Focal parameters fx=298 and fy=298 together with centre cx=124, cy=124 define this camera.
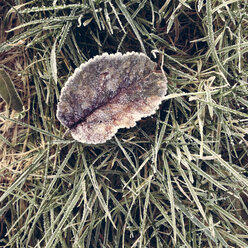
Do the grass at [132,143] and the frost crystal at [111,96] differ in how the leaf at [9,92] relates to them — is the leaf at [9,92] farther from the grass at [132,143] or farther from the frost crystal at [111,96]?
the frost crystal at [111,96]

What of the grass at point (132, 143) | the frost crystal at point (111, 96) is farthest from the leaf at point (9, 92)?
the frost crystal at point (111, 96)

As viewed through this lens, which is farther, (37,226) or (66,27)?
(37,226)

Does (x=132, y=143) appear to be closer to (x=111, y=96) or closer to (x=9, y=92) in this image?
(x=111, y=96)

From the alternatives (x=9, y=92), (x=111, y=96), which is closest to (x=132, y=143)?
(x=111, y=96)

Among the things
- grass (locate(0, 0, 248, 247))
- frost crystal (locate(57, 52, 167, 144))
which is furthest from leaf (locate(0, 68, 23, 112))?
frost crystal (locate(57, 52, 167, 144))

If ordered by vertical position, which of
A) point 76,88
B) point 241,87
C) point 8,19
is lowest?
point 241,87

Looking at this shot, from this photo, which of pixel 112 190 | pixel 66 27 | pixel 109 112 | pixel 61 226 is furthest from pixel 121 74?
pixel 61 226

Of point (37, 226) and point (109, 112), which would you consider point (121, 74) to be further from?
point (37, 226)
